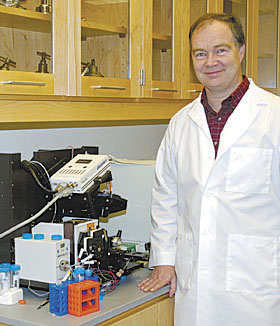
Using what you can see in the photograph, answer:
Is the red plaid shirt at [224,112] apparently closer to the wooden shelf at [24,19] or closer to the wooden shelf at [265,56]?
the wooden shelf at [24,19]

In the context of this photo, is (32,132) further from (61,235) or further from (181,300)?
(181,300)

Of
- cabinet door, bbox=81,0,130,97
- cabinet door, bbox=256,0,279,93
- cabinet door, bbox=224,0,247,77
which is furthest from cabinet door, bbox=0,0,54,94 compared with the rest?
cabinet door, bbox=256,0,279,93

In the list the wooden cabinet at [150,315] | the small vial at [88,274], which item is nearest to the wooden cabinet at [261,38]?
the wooden cabinet at [150,315]

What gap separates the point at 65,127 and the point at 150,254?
81 centimetres

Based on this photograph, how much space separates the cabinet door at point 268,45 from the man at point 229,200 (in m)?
1.30

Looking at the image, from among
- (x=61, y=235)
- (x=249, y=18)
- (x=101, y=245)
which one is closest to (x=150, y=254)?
(x=101, y=245)

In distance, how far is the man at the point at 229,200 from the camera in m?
1.83

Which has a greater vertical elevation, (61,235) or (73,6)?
(73,6)

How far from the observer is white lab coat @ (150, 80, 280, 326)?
72.2 inches

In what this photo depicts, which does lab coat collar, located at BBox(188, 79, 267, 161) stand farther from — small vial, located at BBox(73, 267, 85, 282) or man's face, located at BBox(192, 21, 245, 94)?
small vial, located at BBox(73, 267, 85, 282)

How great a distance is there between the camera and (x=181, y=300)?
193 cm

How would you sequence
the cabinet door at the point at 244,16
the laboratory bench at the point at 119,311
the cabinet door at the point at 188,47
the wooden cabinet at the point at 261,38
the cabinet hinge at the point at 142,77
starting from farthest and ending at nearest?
1. the wooden cabinet at the point at 261,38
2. the cabinet door at the point at 244,16
3. the cabinet door at the point at 188,47
4. the cabinet hinge at the point at 142,77
5. the laboratory bench at the point at 119,311

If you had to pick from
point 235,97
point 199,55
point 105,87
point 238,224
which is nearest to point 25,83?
point 105,87

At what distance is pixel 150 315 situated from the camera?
1.85 meters
